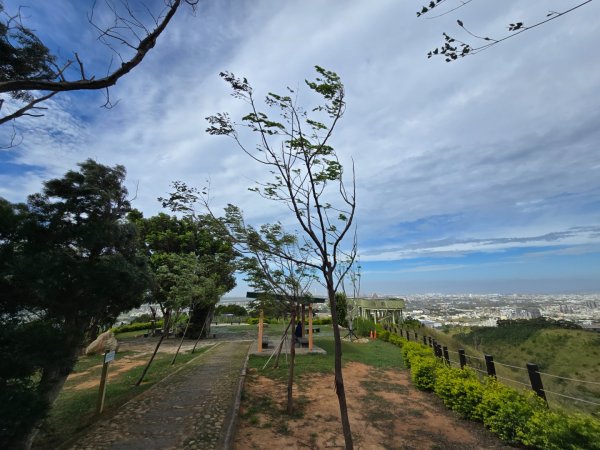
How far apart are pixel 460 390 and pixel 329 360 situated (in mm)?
6860

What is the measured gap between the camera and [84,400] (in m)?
8.06

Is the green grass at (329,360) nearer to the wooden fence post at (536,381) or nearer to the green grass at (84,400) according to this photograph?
the green grass at (84,400)

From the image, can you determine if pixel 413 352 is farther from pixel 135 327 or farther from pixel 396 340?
pixel 135 327

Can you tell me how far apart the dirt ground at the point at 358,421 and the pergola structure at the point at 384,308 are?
19.5 m

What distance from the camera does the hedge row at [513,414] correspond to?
4148 millimetres

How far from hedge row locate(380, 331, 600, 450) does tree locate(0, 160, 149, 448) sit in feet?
22.0

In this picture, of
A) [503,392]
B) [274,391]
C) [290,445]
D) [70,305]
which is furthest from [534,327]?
[70,305]

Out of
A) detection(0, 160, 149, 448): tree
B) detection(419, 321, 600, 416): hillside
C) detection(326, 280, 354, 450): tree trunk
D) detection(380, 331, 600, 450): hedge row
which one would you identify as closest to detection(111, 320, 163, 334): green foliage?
detection(419, 321, 600, 416): hillside

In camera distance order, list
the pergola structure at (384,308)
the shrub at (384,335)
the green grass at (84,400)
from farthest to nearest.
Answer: the pergola structure at (384,308), the shrub at (384,335), the green grass at (84,400)

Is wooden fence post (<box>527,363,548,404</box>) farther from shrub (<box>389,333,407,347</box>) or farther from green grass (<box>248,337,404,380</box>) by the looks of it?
shrub (<box>389,333,407,347</box>)

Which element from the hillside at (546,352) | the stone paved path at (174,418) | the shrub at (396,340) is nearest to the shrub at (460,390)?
the stone paved path at (174,418)

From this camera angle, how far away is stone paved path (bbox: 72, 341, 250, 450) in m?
4.98

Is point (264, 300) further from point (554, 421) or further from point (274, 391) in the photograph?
point (554, 421)

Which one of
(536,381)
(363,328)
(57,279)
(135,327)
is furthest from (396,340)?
(135,327)
